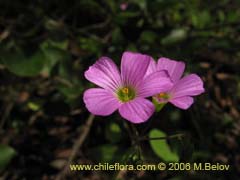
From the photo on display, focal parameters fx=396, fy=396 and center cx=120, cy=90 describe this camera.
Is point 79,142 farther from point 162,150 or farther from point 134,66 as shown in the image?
point 134,66

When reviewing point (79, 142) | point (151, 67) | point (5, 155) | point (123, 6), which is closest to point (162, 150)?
point (79, 142)

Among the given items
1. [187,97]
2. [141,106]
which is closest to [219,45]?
[187,97]

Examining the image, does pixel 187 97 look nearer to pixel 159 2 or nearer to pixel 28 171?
Answer: pixel 159 2

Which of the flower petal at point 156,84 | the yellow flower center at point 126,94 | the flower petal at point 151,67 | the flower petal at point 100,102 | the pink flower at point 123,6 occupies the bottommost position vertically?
the pink flower at point 123,6

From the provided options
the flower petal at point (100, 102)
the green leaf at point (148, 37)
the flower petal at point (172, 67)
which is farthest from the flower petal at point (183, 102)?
the green leaf at point (148, 37)

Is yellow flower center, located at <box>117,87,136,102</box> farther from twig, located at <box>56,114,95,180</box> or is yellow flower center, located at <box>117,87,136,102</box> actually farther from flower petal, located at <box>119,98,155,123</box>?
twig, located at <box>56,114,95,180</box>

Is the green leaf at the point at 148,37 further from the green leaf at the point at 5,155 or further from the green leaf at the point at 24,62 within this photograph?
the green leaf at the point at 5,155
